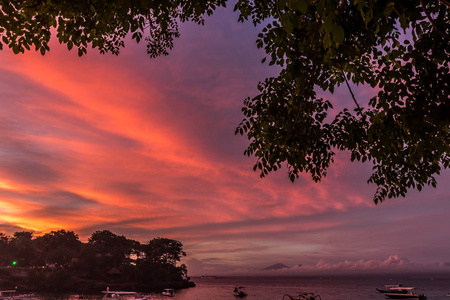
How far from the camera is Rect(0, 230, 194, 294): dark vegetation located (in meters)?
79.0

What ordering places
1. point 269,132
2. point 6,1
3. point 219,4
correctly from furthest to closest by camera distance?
point 219,4, point 269,132, point 6,1

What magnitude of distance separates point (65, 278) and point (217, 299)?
42.6 meters

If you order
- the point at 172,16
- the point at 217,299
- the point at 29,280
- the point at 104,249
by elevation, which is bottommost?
the point at 217,299

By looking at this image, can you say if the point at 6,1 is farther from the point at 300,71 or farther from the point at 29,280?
the point at 29,280

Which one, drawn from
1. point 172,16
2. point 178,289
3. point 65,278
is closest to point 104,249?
point 65,278

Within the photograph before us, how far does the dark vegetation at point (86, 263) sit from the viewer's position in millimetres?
79000

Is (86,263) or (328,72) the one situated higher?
(328,72)

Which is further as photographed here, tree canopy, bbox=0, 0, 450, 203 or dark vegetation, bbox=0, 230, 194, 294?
dark vegetation, bbox=0, 230, 194, 294

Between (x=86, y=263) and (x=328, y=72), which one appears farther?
(x=86, y=263)

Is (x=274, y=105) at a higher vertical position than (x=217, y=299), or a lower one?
higher

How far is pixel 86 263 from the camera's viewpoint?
84438 millimetres

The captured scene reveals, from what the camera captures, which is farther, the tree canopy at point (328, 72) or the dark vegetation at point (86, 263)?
the dark vegetation at point (86, 263)

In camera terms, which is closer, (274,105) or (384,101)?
(384,101)

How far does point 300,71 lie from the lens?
6305 millimetres
